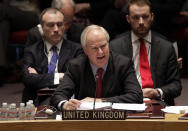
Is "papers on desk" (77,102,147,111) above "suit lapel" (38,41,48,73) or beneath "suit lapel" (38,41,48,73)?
beneath

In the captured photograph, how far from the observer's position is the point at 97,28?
143 inches

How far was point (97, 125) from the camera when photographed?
2828mm

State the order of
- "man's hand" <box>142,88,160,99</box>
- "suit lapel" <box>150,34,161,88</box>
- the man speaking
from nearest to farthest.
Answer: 1. the man speaking
2. "man's hand" <box>142,88,160,99</box>
3. "suit lapel" <box>150,34,161,88</box>

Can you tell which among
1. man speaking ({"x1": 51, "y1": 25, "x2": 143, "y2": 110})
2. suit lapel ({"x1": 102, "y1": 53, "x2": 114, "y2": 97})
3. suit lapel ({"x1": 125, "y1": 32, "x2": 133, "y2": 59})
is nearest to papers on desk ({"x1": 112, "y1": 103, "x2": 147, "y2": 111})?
man speaking ({"x1": 51, "y1": 25, "x2": 143, "y2": 110})

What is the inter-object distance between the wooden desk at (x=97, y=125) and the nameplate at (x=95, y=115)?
0.04m

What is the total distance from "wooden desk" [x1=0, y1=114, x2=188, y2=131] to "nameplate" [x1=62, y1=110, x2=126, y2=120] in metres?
0.04

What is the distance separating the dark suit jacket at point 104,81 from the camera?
142 inches

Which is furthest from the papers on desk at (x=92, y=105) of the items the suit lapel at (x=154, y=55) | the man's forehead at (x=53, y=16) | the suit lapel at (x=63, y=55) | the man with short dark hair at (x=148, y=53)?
the man's forehead at (x=53, y=16)

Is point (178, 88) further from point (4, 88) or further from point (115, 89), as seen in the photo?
point (4, 88)

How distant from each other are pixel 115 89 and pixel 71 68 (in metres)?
0.39

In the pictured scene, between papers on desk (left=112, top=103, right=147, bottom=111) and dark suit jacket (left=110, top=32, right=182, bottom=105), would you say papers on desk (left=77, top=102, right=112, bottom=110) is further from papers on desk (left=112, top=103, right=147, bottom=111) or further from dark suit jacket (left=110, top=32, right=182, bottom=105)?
dark suit jacket (left=110, top=32, right=182, bottom=105)

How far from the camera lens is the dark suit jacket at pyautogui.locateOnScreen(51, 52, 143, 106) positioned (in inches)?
142

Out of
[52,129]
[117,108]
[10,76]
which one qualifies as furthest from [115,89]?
[10,76]

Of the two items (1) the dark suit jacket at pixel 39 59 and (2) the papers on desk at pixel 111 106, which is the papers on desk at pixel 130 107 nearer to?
(2) the papers on desk at pixel 111 106
